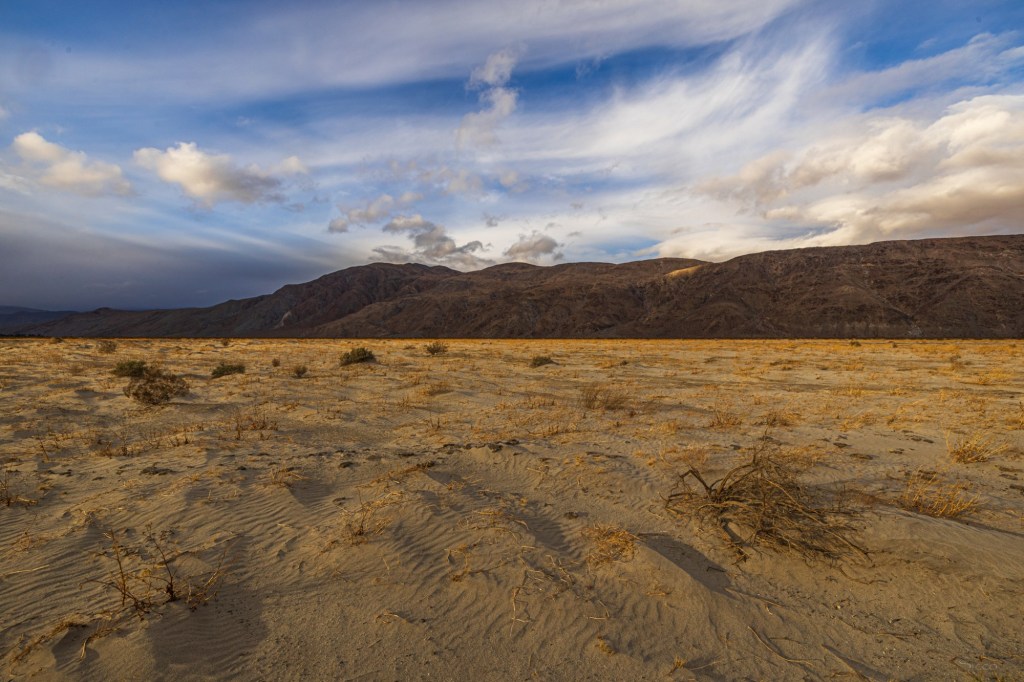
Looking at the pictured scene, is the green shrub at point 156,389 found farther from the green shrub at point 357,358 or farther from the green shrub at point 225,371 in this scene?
the green shrub at point 357,358

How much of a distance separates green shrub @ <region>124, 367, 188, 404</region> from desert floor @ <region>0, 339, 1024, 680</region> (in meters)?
2.21

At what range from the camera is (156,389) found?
11.8m

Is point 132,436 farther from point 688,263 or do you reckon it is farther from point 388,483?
point 688,263

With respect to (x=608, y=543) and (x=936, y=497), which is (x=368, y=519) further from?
(x=936, y=497)

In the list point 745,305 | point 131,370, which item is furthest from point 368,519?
point 745,305

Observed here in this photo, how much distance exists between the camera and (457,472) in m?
7.16

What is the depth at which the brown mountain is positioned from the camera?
88.1 metres

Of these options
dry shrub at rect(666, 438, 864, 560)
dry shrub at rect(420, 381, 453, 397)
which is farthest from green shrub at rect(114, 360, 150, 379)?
dry shrub at rect(666, 438, 864, 560)

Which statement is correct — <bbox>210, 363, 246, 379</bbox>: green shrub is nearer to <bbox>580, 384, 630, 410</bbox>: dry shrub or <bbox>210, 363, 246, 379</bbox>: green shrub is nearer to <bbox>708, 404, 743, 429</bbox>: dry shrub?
<bbox>580, 384, 630, 410</bbox>: dry shrub

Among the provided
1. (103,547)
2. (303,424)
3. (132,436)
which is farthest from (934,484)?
(132,436)

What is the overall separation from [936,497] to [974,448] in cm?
309

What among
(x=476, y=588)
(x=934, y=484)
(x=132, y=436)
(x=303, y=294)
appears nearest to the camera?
(x=476, y=588)

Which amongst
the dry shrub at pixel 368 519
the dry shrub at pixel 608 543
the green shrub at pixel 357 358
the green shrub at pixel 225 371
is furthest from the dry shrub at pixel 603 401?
the green shrub at pixel 225 371

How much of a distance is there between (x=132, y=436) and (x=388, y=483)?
6177 millimetres
